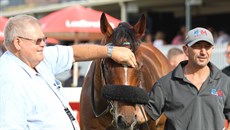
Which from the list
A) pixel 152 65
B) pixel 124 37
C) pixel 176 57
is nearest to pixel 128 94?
pixel 124 37

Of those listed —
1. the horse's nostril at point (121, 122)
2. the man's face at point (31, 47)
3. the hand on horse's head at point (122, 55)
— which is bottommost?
the horse's nostril at point (121, 122)

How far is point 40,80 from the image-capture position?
340 cm

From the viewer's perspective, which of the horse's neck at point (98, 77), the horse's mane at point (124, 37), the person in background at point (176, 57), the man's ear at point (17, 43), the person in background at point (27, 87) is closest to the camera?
the person in background at point (27, 87)

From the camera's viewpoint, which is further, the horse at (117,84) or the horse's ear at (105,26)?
the horse's ear at (105,26)

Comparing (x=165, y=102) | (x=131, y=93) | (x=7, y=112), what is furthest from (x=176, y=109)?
(x=7, y=112)

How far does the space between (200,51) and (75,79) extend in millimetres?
5639

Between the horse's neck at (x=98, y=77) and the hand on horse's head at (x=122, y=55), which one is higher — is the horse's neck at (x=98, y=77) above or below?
below

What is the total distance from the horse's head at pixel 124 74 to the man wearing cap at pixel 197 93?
0.25 m

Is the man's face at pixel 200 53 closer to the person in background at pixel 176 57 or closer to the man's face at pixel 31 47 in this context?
the man's face at pixel 31 47

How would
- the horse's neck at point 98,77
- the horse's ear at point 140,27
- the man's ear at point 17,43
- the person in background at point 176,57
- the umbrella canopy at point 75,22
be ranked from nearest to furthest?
the man's ear at point 17,43 < the horse's ear at point 140,27 < the horse's neck at point 98,77 < the person in background at point 176,57 < the umbrella canopy at point 75,22

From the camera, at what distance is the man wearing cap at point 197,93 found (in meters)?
4.02

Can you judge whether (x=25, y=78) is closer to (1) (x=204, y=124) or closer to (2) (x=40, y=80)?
(2) (x=40, y=80)

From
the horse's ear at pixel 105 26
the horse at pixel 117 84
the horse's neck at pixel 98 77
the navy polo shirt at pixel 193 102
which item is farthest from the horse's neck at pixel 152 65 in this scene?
the navy polo shirt at pixel 193 102

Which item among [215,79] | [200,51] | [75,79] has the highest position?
[200,51]
